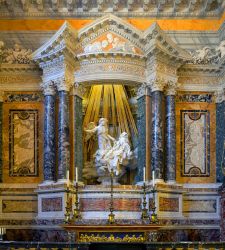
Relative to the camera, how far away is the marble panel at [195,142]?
15617mm

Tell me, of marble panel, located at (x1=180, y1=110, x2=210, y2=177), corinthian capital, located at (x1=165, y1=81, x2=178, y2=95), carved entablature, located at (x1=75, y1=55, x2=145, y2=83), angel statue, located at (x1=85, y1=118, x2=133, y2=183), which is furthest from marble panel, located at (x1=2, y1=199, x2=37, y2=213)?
corinthian capital, located at (x1=165, y1=81, x2=178, y2=95)

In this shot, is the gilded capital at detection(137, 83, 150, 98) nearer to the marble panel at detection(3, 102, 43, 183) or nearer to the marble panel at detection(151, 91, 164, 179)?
the marble panel at detection(151, 91, 164, 179)

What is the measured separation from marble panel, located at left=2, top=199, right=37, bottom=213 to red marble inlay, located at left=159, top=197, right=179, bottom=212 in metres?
2.85

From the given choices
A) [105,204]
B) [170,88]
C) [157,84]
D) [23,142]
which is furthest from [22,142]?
[170,88]

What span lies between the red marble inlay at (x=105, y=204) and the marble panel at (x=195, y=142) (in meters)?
1.40

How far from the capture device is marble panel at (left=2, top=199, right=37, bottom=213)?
15.3m

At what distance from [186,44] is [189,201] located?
3669 mm

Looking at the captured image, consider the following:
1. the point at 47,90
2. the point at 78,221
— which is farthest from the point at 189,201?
the point at 47,90

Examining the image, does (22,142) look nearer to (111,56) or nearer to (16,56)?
A: (16,56)

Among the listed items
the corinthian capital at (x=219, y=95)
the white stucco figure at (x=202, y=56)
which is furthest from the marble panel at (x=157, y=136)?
the corinthian capital at (x=219, y=95)

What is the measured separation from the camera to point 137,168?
1577cm

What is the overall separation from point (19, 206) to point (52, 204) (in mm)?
976

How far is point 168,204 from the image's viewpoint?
14922 mm

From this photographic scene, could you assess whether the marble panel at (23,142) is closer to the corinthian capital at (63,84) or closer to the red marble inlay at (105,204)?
the corinthian capital at (63,84)
